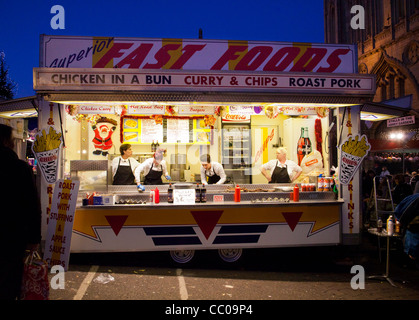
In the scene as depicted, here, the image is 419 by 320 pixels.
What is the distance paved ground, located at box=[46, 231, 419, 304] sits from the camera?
5.33 meters

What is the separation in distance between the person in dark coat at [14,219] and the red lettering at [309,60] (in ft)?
19.2

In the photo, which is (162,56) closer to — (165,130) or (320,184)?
(165,130)

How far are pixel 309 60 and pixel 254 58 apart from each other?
116cm

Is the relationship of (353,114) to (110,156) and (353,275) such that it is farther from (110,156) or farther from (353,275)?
(110,156)

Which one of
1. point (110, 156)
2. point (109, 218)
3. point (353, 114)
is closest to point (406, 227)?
point (353, 114)

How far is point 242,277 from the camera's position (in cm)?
619

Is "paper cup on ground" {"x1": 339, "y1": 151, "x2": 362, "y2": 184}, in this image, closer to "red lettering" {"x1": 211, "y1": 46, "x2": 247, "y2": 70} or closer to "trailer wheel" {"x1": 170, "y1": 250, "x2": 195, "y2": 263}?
"red lettering" {"x1": 211, "y1": 46, "x2": 247, "y2": 70}

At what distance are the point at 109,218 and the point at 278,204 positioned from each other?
10.1 ft

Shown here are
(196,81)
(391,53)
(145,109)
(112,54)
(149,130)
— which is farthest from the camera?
(391,53)

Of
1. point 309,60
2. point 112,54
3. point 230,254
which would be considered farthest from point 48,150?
point 309,60

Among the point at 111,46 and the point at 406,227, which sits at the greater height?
the point at 111,46

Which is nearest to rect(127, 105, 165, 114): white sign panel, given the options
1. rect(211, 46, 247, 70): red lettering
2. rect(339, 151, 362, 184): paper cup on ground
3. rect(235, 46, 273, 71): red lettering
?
rect(211, 46, 247, 70): red lettering

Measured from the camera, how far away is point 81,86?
6.26 m

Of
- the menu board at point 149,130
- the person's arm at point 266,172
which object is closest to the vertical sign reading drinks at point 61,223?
the menu board at point 149,130
